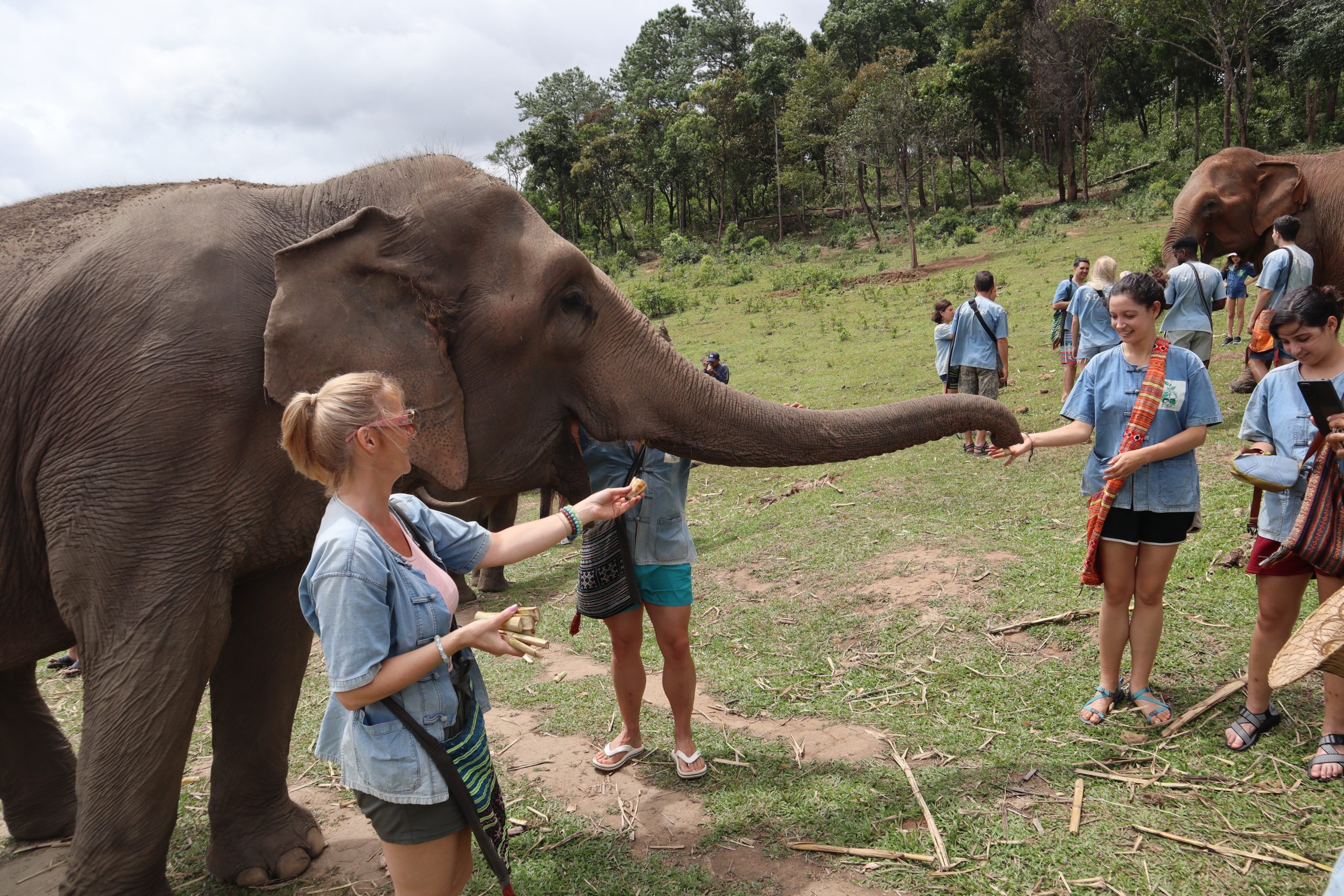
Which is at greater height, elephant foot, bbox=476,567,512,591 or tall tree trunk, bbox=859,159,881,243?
tall tree trunk, bbox=859,159,881,243

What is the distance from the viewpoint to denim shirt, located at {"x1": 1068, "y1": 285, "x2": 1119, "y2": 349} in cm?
857

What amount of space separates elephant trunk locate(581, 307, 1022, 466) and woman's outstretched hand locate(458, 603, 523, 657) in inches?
53.4

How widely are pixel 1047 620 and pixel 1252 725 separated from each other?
1414 millimetres

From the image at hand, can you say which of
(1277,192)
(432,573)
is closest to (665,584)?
(432,573)

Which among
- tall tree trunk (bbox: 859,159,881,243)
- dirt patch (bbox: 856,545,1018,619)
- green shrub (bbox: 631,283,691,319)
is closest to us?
dirt patch (bbox: 856,545,1018,619)

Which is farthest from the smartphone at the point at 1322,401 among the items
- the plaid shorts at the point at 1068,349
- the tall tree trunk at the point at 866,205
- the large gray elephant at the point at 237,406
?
the tall tree trunk at the point at 866,205

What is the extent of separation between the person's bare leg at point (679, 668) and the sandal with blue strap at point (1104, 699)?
5.79 feet

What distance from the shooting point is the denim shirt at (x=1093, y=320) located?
8570mm

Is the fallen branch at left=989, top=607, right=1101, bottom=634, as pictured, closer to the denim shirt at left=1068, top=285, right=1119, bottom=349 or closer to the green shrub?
the denim shirt at left=1068, top=285, right=1119, bottom=349

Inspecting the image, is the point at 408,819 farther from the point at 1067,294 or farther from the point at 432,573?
the point at 1067,294

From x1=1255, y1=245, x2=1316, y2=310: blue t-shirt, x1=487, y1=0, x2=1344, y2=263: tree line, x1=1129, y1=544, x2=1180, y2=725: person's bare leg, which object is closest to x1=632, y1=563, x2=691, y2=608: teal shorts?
x1=1129, y1=544, x2=1180, y2=725: person's bare leg

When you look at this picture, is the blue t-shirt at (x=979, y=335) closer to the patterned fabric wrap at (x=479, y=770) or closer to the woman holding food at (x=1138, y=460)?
the woman holding food at (x=1138, y=460)

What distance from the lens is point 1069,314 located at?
10.3 metres

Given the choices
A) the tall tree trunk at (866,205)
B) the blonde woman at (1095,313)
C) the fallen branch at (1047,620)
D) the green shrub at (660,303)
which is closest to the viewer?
the fallen branch at (1047,620)
